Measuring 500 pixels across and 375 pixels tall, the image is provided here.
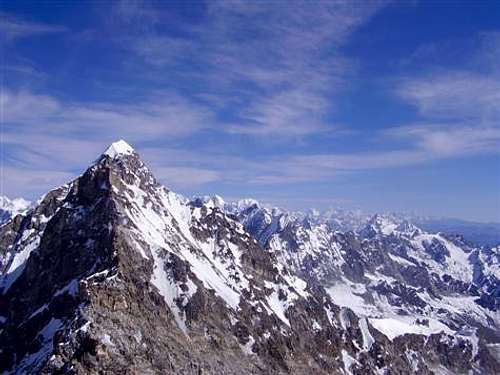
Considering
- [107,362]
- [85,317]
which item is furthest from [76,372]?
[85,317]

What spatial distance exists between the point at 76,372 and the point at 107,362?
38.3ft

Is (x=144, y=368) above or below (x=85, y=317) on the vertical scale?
below

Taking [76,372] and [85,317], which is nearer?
[76,372]

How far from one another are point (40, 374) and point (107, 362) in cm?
1979

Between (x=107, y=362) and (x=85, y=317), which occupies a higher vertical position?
(x=85, y=317)

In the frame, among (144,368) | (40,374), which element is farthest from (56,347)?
(144,368)

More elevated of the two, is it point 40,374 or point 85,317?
point 85,317

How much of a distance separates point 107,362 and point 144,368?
612 inches

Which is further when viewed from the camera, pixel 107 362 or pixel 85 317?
pixel 85 317

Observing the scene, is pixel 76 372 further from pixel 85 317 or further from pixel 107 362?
pixel 85 317

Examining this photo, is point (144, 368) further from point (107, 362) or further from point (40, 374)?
point (40, 374)

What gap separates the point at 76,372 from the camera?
178 meters

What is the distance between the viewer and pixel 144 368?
651 ft

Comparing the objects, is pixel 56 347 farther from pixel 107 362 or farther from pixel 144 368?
pixel 144 368
